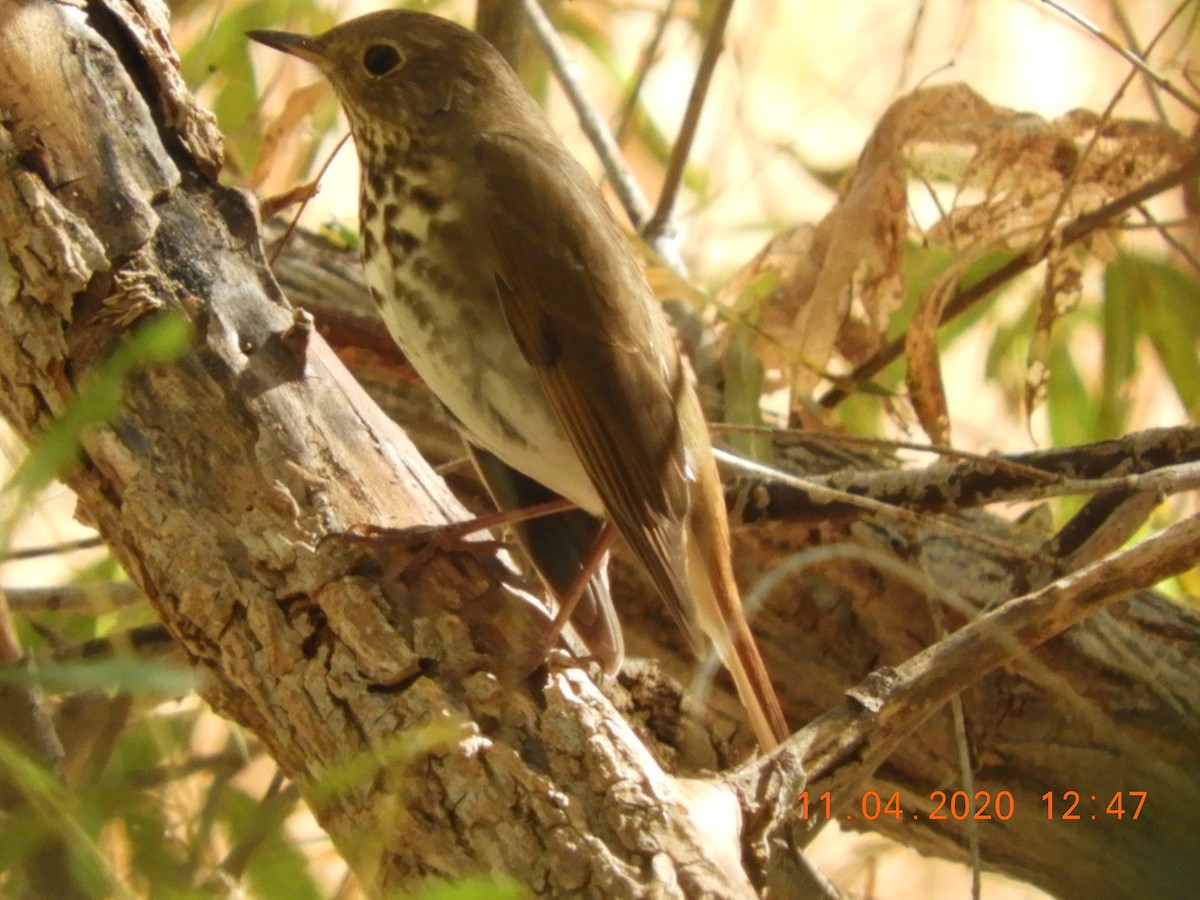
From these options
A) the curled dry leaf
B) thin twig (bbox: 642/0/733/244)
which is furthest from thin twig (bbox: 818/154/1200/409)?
thin twig (bbox: 642/0/733/244)

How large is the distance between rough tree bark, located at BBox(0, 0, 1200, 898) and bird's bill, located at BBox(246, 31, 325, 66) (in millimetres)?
258

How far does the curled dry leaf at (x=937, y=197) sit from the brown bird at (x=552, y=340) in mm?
593

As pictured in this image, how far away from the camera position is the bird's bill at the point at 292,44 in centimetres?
230

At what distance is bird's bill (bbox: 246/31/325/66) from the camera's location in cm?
230

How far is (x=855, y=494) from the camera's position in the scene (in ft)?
7.34

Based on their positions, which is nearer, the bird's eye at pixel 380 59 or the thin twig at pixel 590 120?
the bird's eye at pixel 380 59

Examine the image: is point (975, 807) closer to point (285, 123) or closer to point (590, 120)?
point (590, 120)

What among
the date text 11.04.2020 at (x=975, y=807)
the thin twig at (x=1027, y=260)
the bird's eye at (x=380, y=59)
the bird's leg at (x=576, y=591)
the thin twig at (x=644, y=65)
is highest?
the thin twig at (x=644, y=65)

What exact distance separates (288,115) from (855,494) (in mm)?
1295

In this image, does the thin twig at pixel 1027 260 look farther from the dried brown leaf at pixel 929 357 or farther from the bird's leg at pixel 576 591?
the bird's leg at pixel 576 591

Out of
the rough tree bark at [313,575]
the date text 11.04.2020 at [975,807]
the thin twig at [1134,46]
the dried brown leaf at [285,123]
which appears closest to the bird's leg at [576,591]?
the rough tree bark at [313,575]

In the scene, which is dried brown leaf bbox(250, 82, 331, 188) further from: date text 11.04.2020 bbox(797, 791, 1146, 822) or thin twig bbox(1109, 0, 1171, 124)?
thin twig bbox(1109, 0, 1171, 124)

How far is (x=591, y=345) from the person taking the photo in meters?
2.08

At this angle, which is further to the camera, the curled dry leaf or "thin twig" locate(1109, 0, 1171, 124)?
"thin twig" locate(1109, 0, 1171, 124)
